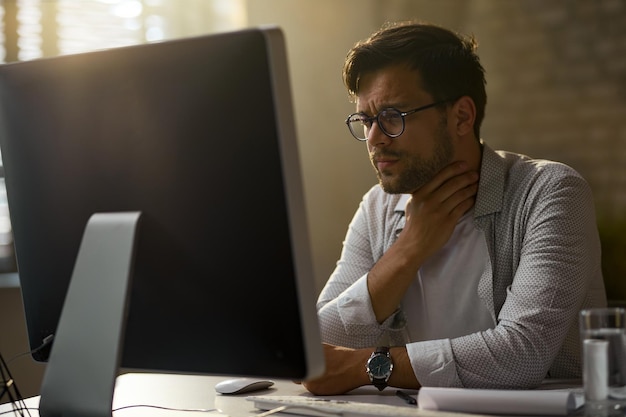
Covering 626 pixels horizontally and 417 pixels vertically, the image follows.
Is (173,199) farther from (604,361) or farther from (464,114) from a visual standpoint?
(464,114)

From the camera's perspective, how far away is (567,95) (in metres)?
2.50

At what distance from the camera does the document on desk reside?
3.94ft

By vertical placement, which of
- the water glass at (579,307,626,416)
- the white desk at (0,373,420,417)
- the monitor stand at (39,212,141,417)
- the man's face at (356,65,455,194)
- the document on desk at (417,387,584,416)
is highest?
the man's face at (356,65,455,194)

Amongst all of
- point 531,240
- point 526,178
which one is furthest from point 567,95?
point 531,240

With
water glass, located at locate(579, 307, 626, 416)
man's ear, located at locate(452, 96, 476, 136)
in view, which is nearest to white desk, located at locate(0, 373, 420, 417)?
water glass, located at locate(579, 307, 626, 416)

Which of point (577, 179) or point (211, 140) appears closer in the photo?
point (211, 140)

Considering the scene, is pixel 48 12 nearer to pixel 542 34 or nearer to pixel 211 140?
pixel 542 34

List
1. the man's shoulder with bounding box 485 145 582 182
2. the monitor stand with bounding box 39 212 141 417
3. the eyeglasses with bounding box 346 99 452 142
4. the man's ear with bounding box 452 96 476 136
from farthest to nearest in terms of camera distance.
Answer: the man's ear with bounding box 452 96 476 136
the eyeglasses with bounding box 346 99 452 142
the man's shoulder with bounding box 485 145 582 182
the monitor stand with bounding box 39 212 141 417

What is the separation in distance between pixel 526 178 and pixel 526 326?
15.2 inches

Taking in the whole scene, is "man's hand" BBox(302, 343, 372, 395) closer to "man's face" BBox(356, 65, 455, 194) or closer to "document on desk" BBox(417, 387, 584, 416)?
"document on desk" BBox(417, 387, 584, 416)

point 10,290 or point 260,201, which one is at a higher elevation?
point 260,201

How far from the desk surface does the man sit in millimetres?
127

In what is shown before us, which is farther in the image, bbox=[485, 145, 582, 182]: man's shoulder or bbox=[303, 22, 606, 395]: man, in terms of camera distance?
bbox=[485, 145, 582, 182]: man's shoulder

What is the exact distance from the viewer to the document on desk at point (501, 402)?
120cm
